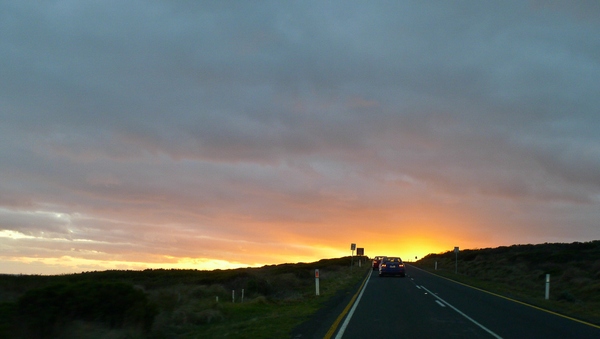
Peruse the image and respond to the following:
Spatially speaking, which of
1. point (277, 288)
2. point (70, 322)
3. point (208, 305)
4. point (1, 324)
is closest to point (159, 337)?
point (70, 322)

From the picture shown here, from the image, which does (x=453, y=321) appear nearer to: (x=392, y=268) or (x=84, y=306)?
(x=84, y=306)

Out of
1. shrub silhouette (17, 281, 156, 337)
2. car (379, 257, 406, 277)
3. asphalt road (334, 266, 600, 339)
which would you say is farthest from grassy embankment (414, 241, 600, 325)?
shrub silhouette (17, 281, 156, 337)

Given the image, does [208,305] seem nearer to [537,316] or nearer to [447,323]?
[447,323]

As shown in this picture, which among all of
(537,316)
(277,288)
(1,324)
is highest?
(1,324)

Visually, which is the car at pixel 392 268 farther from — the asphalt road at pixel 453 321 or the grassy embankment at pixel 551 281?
the asphalt road at pixel 453 321

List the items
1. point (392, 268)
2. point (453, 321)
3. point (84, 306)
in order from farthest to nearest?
point (392, 268), point (453, 321), point (84, 306)

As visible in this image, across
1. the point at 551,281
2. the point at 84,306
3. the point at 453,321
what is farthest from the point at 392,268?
the point at 84,306

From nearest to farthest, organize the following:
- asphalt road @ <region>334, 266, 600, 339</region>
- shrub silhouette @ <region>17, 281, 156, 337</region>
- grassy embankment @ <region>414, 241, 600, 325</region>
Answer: shrub silhouette @ <region>17, 281, 156, 337</region>
asphalt road @ <region>334, 266, 600, 339</region>
grassy embankment @ <region>414, 241, 600, 325</region>

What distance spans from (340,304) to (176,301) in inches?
242

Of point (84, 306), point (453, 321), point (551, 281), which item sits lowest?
point (551, 281)

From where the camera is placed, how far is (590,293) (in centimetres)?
2728

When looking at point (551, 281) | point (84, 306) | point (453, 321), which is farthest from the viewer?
point (551, 281)

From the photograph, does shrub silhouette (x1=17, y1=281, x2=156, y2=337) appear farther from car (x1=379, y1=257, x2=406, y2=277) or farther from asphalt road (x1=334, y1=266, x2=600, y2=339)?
car (x1=379, y1=257, x2=406, y2=277)

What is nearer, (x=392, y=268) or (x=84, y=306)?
(x=84, y=306)
